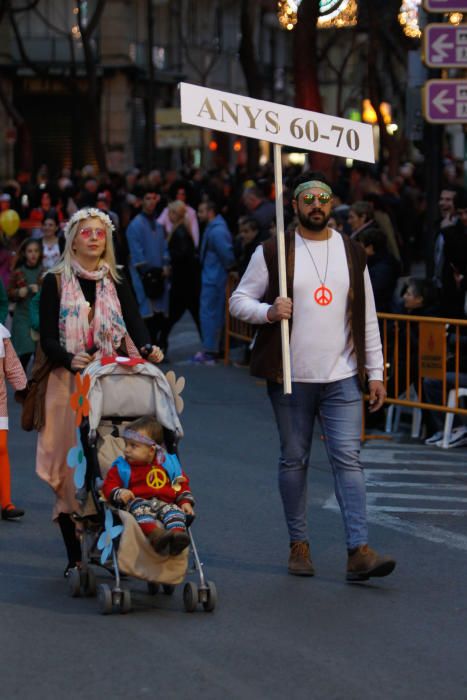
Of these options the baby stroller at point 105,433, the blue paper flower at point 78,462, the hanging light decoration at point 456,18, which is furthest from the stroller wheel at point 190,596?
the hanging light decoration at point 456,18

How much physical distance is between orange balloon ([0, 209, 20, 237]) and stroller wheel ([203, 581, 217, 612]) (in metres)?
16.8

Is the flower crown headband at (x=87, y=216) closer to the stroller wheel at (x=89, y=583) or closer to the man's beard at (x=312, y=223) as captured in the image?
the man's beard at (x=312, y=223)

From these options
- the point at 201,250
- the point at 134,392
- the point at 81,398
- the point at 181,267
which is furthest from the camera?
the point at 181,267

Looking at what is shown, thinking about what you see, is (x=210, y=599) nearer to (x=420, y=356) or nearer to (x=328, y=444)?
(x=328, y=444)

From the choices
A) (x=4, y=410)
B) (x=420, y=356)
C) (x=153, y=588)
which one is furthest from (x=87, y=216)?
(x=420, y=356)

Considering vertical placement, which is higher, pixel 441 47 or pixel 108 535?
pixel 441 47

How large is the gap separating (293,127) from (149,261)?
1024cm

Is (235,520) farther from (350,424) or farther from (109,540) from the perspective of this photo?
(109,540)

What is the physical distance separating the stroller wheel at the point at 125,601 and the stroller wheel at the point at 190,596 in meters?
0.26

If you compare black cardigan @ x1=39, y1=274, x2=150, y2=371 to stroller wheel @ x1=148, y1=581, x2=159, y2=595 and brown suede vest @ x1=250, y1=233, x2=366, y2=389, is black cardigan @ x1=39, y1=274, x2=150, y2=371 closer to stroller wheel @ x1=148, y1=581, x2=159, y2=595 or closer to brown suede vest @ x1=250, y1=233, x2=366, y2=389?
brown suede vest @ x1=250, y1=233, x2=366, y2=389

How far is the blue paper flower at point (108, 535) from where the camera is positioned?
7.16 m

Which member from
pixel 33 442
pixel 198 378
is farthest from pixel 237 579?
pixel 198 378

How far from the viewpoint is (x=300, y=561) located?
318 inches

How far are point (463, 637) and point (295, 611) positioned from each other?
0.81 m
